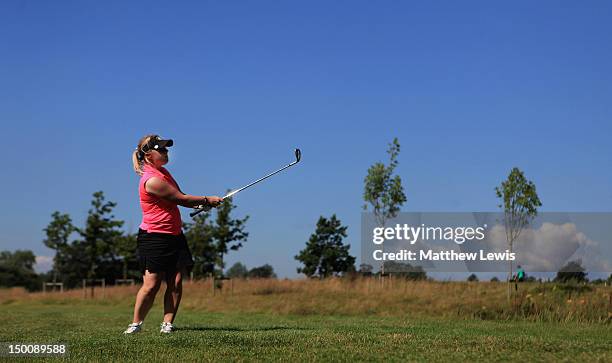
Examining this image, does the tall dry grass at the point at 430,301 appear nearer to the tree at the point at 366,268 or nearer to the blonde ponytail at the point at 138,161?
the tree at the point at 366,268

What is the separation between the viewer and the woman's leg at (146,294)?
25.9 feet

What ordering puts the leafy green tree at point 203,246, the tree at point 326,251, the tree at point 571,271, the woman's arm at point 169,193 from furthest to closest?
the tree at point 326,251 < the leafy green tree at point 203,246 < the tree at point 571,271 < the woman's arm at point 169,193

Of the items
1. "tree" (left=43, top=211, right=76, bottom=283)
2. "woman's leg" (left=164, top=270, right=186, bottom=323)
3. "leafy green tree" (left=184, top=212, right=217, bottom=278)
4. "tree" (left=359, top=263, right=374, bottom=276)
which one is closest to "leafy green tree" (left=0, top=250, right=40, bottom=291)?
"tree" (left=43, top=211, right=76, bottom=283)

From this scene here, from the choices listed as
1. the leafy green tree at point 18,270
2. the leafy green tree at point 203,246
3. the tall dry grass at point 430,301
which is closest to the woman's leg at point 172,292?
the tall dry grass at point 430,301

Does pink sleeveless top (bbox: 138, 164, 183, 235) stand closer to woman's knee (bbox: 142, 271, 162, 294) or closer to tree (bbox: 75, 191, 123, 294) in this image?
woman's knee (bbox: 142, 271, 162, 294)

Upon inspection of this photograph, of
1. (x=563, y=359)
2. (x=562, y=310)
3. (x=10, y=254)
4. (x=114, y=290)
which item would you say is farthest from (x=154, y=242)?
(x=10, y=254)

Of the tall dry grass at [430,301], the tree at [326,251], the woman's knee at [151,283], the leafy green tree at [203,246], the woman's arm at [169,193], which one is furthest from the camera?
the tree at [326,251]

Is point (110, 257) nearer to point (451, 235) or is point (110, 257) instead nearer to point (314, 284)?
point (314, 284)

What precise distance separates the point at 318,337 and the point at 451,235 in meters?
20.0

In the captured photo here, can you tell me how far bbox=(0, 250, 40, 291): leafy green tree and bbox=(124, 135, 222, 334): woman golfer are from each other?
86.5 m

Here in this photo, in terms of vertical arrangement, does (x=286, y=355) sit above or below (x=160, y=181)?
below

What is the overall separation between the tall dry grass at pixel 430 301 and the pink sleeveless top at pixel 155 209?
8.41 metres

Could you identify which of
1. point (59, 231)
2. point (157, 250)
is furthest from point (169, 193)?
point (59, 231)

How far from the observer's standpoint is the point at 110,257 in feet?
184
